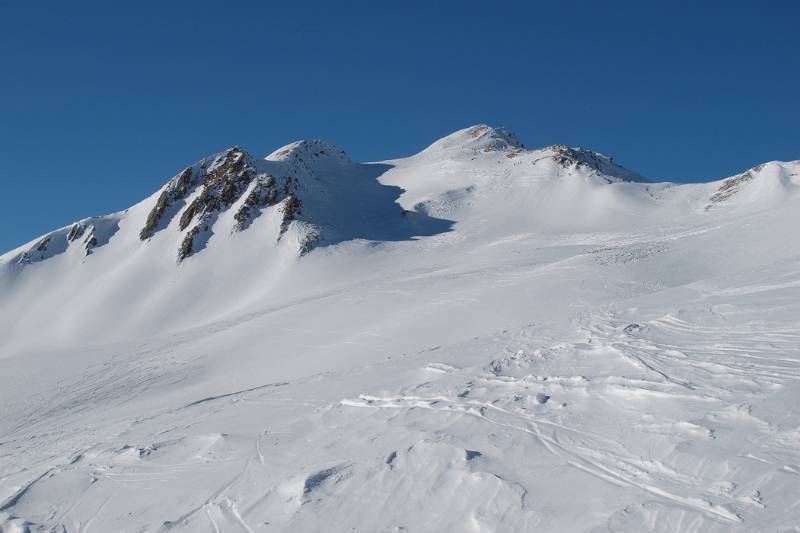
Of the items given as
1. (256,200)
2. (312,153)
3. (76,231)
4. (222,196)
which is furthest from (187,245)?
(312,153)

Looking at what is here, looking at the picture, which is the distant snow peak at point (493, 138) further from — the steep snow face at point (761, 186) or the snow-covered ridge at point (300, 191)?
the steep snow face at point (761, 186)

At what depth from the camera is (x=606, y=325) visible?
1288cm

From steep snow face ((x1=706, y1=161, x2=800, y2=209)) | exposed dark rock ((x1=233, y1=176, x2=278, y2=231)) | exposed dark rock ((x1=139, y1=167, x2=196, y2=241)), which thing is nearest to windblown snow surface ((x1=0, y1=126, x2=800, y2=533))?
steep snow face ((x1=706, y1=161, x2=800, y2=209))

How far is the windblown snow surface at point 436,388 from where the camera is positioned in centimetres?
623

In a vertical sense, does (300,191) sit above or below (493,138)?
below

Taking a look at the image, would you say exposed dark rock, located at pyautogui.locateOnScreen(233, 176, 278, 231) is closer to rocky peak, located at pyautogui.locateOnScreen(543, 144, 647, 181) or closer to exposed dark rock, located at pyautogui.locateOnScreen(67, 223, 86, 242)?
exposed dark rock, located at pyautogui.locateOnScreen(67, 223, 86, 242)

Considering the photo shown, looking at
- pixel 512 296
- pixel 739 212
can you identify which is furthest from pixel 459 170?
pixel 512 296

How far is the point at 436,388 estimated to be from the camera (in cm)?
1018

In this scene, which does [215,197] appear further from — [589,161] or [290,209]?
[589,161]

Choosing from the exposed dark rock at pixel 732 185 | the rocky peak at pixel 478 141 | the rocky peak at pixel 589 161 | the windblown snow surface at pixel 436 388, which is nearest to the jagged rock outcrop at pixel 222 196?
the windblown snow surface at pixel 436 388

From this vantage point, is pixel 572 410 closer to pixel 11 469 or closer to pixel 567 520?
pixel 567 520

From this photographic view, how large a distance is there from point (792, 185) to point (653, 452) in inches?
1456

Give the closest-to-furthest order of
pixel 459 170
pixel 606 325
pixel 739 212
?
pixel 606 325 → pixel 739 212 → pixel 459 170

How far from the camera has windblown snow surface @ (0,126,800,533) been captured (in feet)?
20.4
